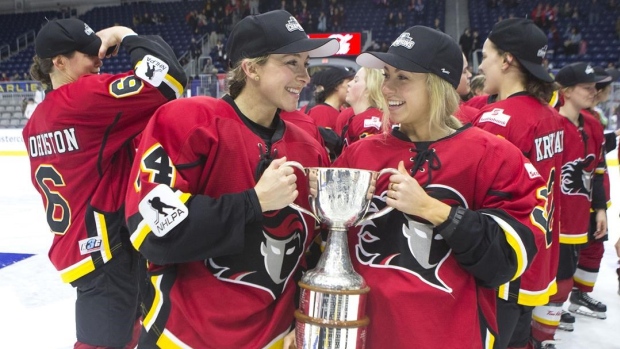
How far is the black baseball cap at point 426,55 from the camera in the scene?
1.55 meters

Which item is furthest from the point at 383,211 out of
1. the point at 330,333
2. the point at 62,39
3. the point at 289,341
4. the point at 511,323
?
the point at 62,39

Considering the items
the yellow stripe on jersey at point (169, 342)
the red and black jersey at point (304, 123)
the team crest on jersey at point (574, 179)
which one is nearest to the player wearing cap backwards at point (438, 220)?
the red and black jersey at point (304, 123)

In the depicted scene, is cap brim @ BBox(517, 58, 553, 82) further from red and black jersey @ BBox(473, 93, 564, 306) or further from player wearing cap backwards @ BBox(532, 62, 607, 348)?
player wearing cap backwards @ BBox(532, 62, 607, 348)

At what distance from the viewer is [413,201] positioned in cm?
139

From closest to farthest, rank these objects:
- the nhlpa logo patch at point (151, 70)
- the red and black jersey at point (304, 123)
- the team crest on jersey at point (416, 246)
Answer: the team crest on jersey at point (416, 246) → the red and black jersey at point (304, 123) → the nhlpa logo patch at point (151, 70)

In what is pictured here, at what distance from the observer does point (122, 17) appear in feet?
68.7

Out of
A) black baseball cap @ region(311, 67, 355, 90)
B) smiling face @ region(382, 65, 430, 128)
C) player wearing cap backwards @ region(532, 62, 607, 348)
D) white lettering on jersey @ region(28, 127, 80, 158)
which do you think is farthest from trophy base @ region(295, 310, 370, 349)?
black baseball cap @ region(311, 67, 355, 90)

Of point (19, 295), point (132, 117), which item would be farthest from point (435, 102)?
point (19, 295)

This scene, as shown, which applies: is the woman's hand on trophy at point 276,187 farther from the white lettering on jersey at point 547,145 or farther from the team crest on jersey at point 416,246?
the white lettering on jersey at point 547,145

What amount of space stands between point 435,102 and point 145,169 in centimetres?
74

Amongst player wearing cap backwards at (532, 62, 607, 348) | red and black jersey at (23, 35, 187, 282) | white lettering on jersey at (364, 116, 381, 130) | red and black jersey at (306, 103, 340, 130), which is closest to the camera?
red and black jersey at (23, 35, 187, 282)

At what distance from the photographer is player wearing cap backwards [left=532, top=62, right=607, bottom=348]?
3.26 m

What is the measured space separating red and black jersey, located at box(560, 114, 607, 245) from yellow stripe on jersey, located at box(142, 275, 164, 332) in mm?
2497

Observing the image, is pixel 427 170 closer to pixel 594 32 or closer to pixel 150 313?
pixel 150 313
